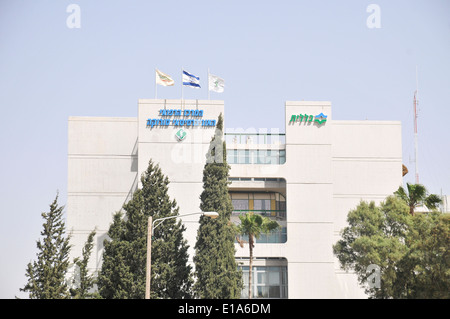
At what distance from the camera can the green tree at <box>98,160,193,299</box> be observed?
44.9 m

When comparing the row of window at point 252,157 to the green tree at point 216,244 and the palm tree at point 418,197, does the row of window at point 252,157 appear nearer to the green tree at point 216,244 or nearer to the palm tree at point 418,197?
the green tree at point 216,244

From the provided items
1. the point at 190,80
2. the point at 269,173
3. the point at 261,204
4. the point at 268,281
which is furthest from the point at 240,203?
the point at 190,80

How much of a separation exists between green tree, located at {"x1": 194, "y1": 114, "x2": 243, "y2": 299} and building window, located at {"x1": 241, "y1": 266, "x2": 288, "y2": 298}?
1028 centimetres

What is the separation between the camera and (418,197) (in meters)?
54.5

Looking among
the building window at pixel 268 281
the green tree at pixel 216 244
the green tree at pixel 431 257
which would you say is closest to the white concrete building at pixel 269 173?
the building window at pixel 268 281

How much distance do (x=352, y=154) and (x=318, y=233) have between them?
1042 centimetres

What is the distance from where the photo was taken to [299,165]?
6531cm

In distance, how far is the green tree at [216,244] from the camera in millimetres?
50594

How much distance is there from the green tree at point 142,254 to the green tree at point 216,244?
1480mm

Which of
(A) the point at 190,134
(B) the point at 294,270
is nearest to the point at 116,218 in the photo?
(A) the point at 190,134

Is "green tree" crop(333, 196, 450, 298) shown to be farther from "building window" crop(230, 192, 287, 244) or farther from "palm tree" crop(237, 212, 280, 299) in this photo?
"building window" crop(230, 192, 287, 244)

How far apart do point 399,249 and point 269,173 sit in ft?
59.4

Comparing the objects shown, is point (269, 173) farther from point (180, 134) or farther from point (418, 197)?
point (418, 197)
